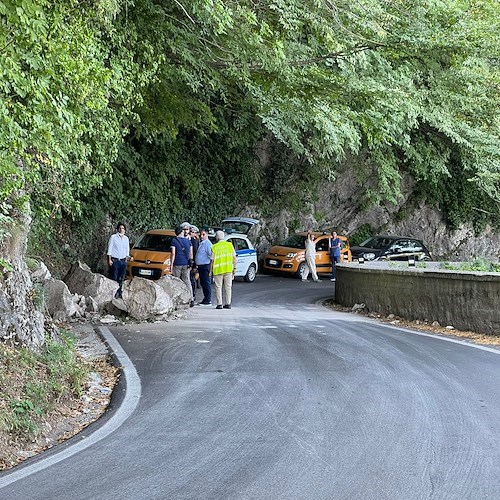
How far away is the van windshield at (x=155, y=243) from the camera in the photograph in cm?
2164

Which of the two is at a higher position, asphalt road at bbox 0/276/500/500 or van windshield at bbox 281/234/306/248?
van windshield at bbox 281/234/306/248

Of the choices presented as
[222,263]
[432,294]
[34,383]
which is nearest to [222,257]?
[222,263]

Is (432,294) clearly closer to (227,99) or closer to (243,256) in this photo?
(227,99)

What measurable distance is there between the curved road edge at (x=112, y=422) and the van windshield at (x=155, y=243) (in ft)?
34.7

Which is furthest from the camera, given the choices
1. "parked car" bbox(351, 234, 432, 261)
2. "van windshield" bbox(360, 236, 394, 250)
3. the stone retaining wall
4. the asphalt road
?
"van windshield" bbox(360, 236, 394, 250)

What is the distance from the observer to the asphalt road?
17.5 ft

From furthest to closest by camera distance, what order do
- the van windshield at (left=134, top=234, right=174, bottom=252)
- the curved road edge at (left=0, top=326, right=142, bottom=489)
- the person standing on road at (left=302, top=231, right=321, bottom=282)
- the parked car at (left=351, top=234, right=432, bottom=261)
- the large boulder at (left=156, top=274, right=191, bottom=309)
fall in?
1. the parked car at (left=351, top=234, right=432, bottom=261)
2. the person standing on road at (left=302, top=231, right=321, bottom=282)
3. the van windshield at (left=134, top=234, right=174, bottom=252)
4. the large boulder at (left=156, top=274, right=191, bottom=309)
5. the curved road edge at (left=0, top=326, right=142, bottom=489)

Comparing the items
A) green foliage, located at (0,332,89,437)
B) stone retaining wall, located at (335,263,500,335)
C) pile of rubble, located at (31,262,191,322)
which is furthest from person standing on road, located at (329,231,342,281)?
green foliage, located at (0,332,89,437)

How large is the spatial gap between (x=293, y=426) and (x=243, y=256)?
1831 cm

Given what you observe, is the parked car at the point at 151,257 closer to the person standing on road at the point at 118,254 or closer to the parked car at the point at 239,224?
the person standing on road at the point at 118,254

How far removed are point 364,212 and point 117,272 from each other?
64.9 ft

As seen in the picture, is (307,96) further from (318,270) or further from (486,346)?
(318,270)

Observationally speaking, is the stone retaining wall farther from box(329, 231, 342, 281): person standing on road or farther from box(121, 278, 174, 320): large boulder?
box(329, 231, 342, 281): person standing on road

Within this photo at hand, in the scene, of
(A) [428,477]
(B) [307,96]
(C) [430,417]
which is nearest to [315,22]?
(B) [307,96]
